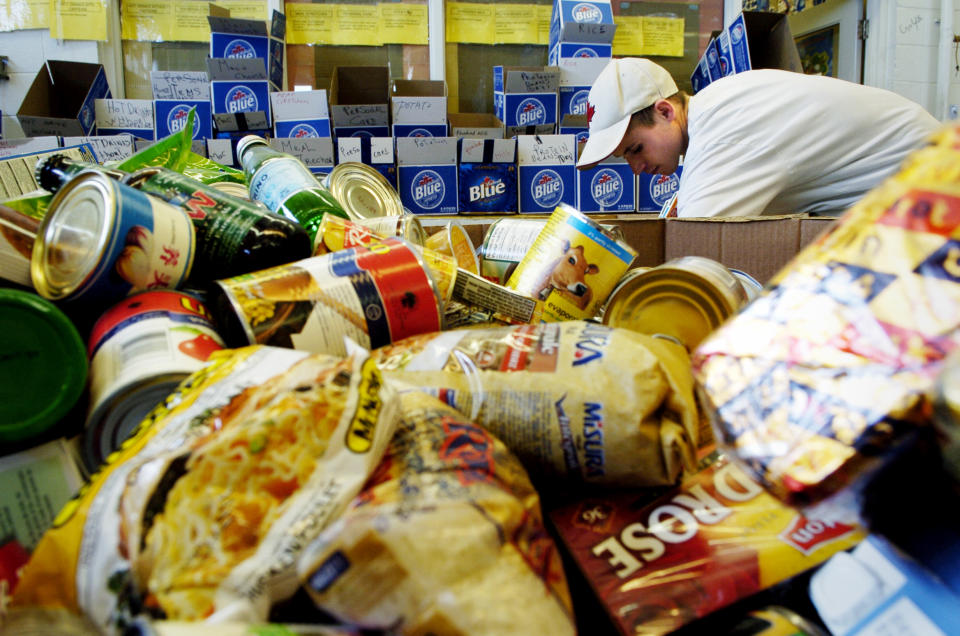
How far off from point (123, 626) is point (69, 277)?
514 millimetres

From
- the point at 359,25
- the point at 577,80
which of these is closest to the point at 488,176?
the point at 577,80

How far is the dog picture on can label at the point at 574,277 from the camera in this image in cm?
96

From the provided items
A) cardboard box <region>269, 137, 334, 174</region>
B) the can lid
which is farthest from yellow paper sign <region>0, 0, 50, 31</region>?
the can lid

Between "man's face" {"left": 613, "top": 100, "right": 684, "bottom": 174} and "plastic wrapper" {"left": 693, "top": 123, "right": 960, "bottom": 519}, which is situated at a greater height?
"man's face" {"left": 613, "top": 100, "right": 684, "bottom": 174}

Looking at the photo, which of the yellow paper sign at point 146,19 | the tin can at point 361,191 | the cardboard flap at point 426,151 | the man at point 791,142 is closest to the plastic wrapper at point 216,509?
the tin can at point 361,191

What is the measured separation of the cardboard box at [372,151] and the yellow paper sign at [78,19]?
2.06 meters

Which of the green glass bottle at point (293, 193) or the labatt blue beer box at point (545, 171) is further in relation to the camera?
the labatt blue beer box at point (545, 171)

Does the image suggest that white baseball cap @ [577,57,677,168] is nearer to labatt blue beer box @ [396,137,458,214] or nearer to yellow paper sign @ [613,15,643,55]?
labatt blue beer box @ [396,137,458,214]

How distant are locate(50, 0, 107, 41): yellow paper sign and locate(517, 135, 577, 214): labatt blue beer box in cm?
288

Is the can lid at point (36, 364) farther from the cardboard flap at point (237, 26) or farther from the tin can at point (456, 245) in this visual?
the cardboard flap at point (237, 26)

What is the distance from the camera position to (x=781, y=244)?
4.17 ft

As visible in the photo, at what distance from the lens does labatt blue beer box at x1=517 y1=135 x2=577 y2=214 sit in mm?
3090

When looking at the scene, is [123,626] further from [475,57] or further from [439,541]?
[475,57]

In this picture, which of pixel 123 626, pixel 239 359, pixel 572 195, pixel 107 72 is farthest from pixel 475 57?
pixel 123 626
